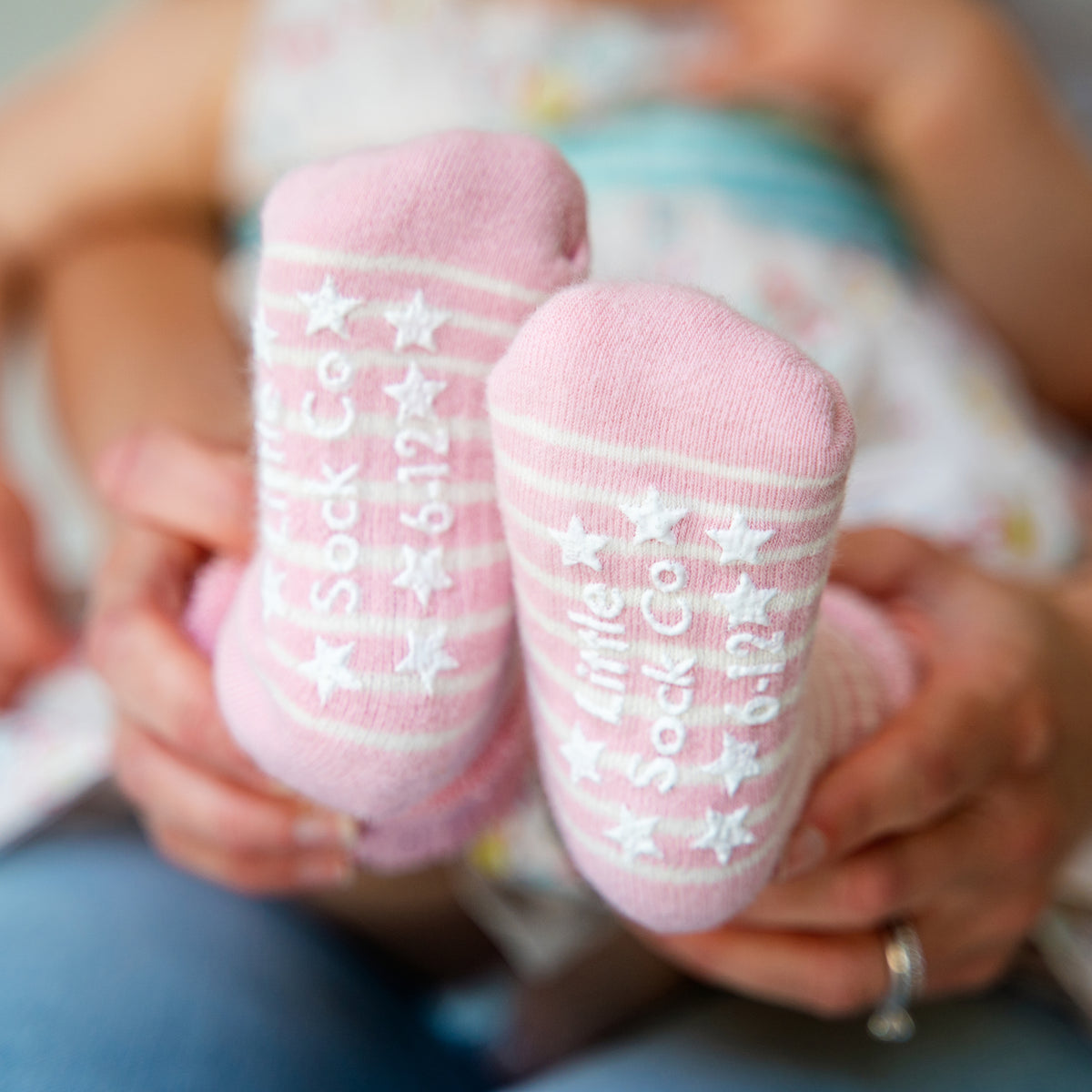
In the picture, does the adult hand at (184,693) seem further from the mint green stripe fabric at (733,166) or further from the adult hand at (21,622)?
the mint green stripe fabric at (733,166)

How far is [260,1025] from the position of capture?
18.6 inches

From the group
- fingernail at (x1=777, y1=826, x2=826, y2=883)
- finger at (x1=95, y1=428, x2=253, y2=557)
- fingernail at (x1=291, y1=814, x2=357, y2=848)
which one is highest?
finger at (x1=95, y1=428, x2=253, y2=557)

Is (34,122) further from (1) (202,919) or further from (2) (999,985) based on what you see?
(2) (999,985)

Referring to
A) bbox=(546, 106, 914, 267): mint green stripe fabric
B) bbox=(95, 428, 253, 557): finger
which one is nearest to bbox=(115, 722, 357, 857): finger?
bbox=(95, 428, 253, 557): finger

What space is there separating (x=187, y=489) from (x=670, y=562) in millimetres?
261

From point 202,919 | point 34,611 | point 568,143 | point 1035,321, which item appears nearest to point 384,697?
point 202,919

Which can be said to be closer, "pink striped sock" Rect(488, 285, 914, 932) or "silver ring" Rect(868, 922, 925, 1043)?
"pink striped sock" Rect(488, 285, 914, 932)

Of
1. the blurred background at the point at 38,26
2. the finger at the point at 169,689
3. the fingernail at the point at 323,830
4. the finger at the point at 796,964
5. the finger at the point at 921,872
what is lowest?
the finger at the point at 796,964

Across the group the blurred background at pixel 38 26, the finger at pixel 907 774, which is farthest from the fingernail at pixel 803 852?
the blurred background at pixel 38 26

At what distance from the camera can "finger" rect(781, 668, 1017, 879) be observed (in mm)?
384

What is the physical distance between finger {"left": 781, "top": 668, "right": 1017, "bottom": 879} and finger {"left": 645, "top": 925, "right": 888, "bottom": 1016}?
0.17 ft

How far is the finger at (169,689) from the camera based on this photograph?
425 millimetres

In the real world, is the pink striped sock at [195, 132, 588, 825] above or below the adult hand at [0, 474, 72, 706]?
above

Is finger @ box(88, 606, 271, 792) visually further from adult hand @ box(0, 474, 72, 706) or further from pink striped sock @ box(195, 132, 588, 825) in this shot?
adult hand @ box(0, 474, 72, 706)
